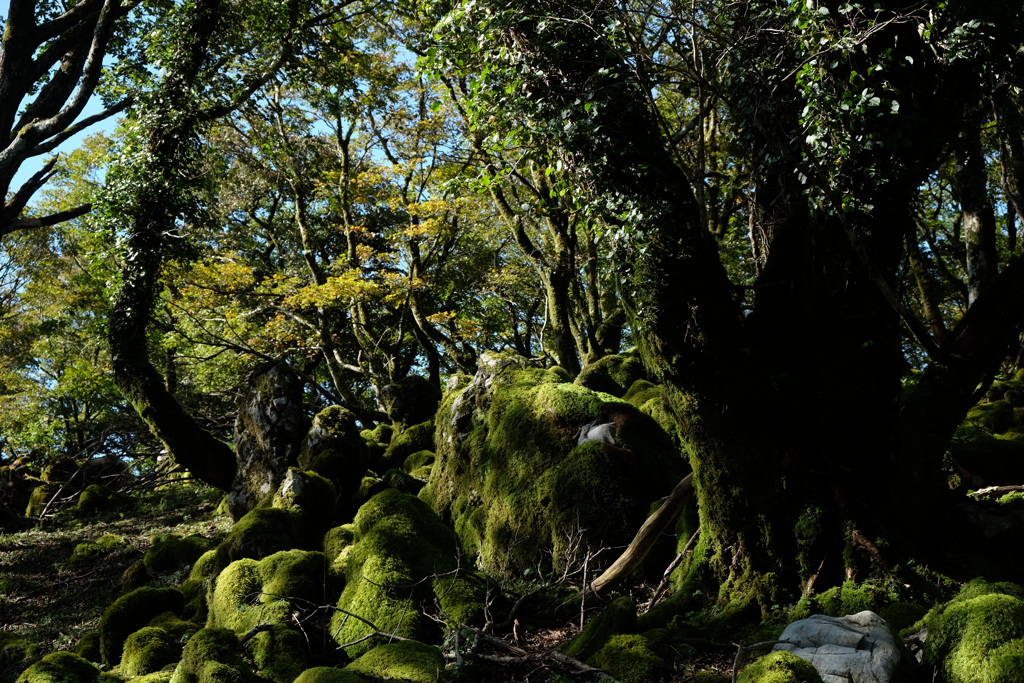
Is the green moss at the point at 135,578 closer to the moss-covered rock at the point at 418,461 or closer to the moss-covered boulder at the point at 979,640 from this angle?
the moss-covered rock at the point at 418,461

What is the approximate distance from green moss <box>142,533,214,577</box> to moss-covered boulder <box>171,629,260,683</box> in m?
5.35

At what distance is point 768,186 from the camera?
6125 mm

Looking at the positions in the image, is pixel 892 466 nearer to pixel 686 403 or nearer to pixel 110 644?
pixel 686 403

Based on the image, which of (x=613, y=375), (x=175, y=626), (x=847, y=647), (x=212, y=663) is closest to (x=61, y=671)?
(x=175, y=626)

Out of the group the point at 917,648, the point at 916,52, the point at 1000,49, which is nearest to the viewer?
the point at 917,648

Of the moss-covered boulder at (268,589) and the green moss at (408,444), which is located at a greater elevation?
the green moss at (408,444)

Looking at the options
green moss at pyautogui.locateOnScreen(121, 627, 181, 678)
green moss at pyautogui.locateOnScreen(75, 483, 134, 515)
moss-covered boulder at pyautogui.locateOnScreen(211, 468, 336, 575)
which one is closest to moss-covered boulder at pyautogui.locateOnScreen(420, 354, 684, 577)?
moss-covered boulder at pyautogui.locateOnScreen(211, 468, 336, 575)

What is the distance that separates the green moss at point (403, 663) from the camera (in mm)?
4215

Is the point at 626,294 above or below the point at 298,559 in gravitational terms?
above

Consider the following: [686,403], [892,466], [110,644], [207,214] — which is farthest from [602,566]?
[207,214]

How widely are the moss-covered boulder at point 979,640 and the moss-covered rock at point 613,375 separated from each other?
23.8 ft

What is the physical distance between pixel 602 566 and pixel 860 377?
2859 mm

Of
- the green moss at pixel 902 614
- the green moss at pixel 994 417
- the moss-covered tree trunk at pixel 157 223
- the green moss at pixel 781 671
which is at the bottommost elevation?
the green moss at pixel 902 614

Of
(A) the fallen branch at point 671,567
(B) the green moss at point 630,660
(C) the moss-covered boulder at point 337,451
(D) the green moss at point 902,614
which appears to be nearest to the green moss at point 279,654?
(B) the green moss at point 630,660
